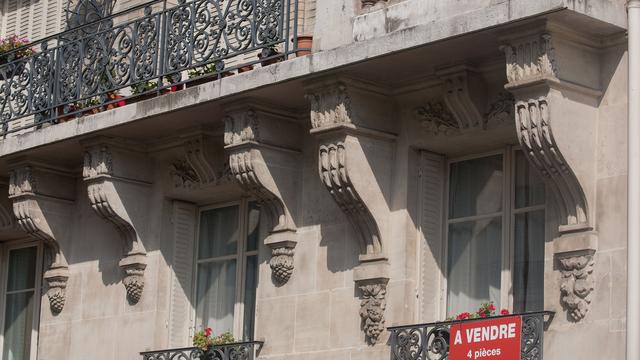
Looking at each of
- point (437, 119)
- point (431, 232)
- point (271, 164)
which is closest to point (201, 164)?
point (271, 164)

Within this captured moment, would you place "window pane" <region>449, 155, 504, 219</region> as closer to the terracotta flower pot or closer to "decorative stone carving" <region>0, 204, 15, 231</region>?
the terracotta flower pot

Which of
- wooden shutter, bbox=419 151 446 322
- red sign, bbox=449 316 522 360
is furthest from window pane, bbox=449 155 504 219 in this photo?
red sign, bbox=449 316 522 360

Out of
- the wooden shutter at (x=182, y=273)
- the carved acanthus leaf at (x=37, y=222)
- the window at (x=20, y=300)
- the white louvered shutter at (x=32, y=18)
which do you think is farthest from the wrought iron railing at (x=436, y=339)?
the white louvered shutter at (x=32, y=18)

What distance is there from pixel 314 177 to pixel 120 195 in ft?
7.68

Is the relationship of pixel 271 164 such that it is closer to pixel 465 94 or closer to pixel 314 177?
pixel 314 177

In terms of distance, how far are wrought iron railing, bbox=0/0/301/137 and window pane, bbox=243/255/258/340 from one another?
5.59 feet

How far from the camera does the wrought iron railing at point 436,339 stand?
12.9 meters

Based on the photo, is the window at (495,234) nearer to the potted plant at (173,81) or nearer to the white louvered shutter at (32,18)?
the potted plant at (173,81)

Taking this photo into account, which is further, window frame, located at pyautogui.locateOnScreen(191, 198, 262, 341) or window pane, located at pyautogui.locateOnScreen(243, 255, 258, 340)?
window frame, located at pyautogui.locateOnScreen(191, 198, 262, 341)

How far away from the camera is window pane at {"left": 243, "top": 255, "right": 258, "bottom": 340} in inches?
625

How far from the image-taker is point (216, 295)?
53.9 feet

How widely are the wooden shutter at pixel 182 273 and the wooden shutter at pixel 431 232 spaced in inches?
120

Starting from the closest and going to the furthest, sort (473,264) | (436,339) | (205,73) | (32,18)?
(436,339) → (473,264) → (205,73) → (32,18)

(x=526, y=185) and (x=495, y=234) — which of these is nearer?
(x=526, y=185)
